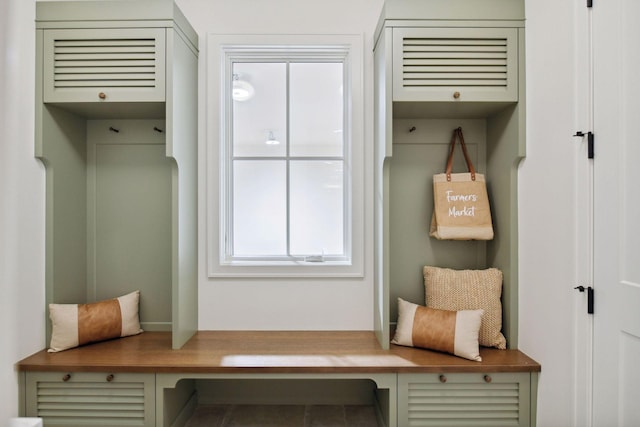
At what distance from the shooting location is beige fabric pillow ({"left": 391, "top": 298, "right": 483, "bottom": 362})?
1948 mm

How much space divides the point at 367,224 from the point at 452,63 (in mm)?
999

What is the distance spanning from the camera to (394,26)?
2045 mm

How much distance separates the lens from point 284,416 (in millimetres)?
2283

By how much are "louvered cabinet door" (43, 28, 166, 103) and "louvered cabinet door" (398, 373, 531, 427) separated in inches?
75.9

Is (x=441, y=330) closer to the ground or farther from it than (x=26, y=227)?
closer to the ground

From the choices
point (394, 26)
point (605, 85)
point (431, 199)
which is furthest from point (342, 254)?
point (605, 85)

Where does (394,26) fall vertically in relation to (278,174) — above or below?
above

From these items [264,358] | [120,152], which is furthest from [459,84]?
[120,152]

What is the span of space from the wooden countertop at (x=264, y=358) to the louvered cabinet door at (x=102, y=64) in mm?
1300

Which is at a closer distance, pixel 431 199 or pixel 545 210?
pixel 545 210

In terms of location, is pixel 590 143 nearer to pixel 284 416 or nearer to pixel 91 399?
pixel 284 416

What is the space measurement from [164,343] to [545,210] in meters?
2.05

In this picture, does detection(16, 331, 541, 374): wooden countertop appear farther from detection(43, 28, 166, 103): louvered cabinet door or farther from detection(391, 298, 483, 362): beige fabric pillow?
detection(43, 28, 166, 103): louvered cabinet door

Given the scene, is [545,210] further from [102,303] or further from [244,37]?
[102,303]
